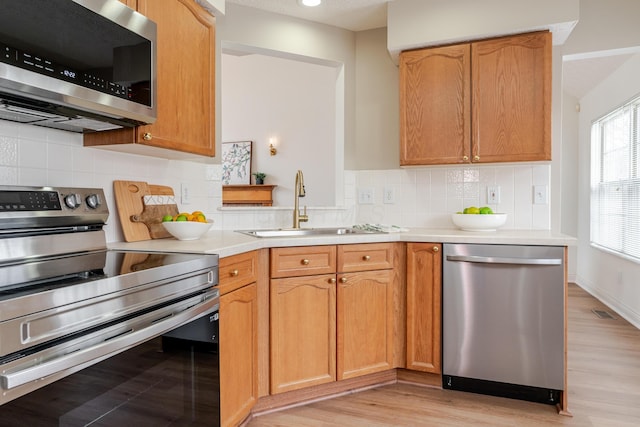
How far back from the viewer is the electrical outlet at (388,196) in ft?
9.68

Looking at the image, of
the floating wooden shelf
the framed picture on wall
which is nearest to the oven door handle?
the floating wooden shelf

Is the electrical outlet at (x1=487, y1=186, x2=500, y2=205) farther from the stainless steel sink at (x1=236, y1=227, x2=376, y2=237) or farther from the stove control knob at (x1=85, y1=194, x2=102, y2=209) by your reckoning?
the stove control knob at (x1=85, y1=194, x2=102, y2=209)

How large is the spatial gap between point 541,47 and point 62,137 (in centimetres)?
253

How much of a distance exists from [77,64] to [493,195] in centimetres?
242

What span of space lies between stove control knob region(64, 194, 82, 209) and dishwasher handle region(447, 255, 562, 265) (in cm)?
179

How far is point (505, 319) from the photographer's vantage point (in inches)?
85.5

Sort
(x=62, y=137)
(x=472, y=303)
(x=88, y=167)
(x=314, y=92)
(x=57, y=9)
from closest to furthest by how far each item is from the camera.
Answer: (x=57, y=9) → (x=62, y=137) → (x=88, y=167) → (x=472, y=303) → (x=314, y=92)

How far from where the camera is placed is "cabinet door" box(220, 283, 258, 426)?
170cm

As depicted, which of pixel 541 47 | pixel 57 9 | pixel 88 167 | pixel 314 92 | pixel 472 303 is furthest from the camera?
pixel 314 92

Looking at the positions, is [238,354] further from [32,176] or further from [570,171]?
[570,171]

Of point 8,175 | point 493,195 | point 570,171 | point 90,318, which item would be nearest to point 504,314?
point 493,195

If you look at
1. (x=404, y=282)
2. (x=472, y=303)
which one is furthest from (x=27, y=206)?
(x=472, y=303)

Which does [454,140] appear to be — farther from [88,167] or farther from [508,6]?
[88,167]

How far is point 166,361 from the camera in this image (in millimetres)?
1326
